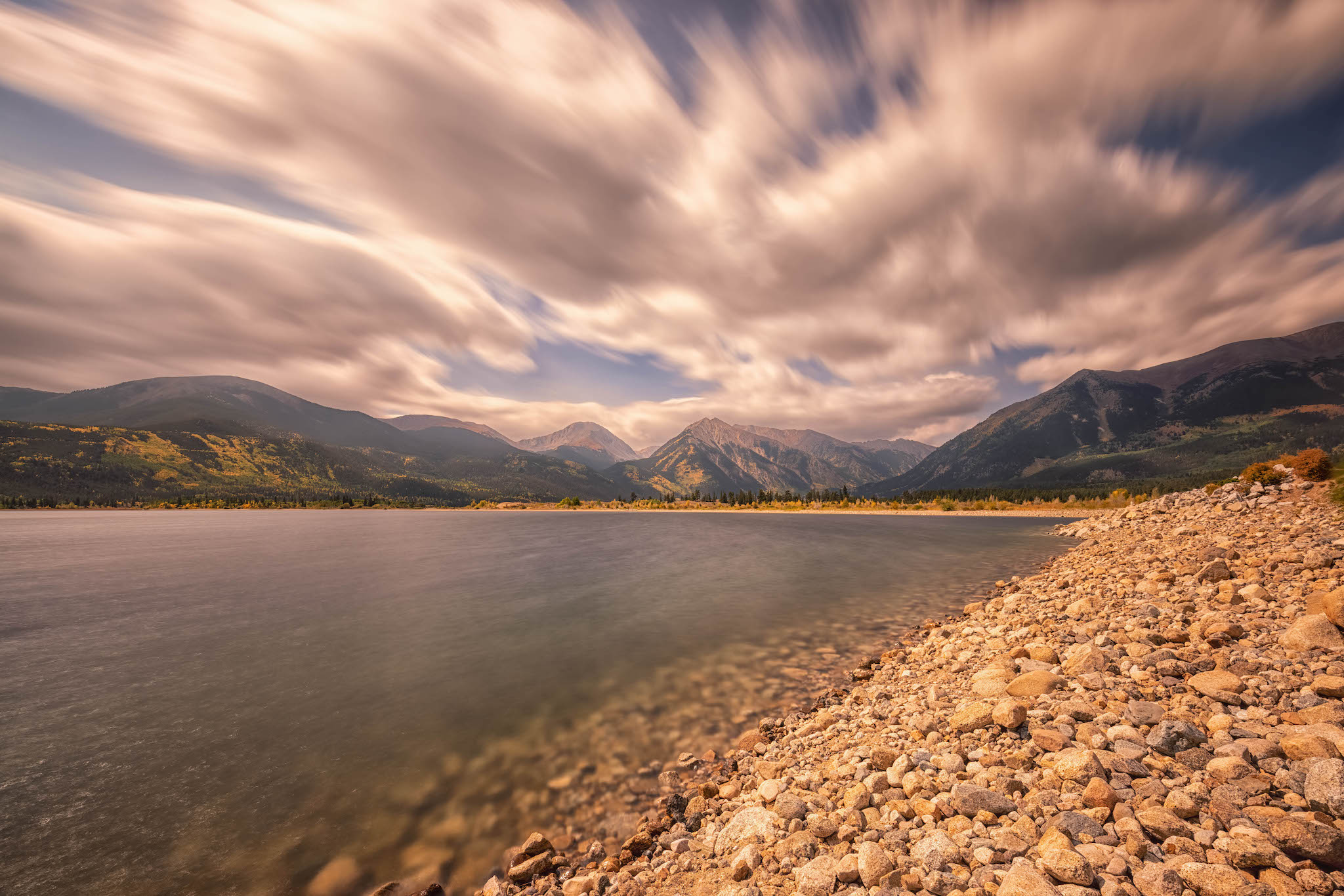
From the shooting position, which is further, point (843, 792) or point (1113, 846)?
point (843, 792)

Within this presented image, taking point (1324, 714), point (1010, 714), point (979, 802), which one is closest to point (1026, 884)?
point (979, 802)

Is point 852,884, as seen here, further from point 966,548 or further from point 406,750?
point 966,548

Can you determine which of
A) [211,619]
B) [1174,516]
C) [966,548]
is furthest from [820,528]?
[211,619]

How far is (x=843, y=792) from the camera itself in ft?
27.0

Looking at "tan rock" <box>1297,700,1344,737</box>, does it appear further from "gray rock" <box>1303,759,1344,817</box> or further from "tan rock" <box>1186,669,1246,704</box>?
"gray rock" <box>1303,759,1344,817</box>

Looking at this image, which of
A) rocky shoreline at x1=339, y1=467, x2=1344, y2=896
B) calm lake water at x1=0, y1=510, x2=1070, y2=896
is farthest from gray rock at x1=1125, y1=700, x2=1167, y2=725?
calm lake water at x1=0, y1=510, x2=1070, y2=896

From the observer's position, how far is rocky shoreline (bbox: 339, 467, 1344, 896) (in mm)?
5156

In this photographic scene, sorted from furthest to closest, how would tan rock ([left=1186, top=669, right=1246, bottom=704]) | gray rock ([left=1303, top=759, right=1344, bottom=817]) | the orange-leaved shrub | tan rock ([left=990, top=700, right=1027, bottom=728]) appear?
the orange-leaved shrub, tan rock ([left=990, top=700, right=1027, bottom=728]), tan rock ([left=1186, top=669, right=1246, bottom=704]), gray rock ([left=1303, top=759, right=1344, bottom=817])

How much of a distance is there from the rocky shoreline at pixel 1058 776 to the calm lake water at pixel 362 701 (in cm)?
216

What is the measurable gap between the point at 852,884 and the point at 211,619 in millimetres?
36898

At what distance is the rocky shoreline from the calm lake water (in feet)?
7.09

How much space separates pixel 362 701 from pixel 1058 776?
64.7 feet

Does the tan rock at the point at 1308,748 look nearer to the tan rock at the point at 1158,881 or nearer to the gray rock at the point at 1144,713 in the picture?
the gray rock at the point at 1144,713

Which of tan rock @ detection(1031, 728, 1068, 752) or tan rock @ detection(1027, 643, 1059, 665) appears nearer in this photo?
tan rock @ detection(1031, 728, 1068, 752)
